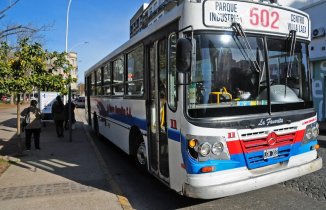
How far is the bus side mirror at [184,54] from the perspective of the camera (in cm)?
448

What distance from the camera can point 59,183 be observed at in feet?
22.9

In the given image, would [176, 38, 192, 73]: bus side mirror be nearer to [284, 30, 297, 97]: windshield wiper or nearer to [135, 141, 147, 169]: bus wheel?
[284, 30, 297, 97]: windshield wiper

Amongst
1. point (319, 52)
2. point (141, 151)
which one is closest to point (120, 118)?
point (141, 151)

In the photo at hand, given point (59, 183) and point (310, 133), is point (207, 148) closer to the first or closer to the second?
point (310, 133)

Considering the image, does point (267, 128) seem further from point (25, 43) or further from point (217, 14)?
point (25, 43)

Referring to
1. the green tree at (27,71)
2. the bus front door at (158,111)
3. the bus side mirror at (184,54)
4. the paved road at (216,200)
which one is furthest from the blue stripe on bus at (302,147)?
the green tree at (27,71)

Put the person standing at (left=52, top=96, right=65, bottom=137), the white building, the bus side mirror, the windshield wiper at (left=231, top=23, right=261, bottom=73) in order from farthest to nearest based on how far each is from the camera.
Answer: the white building → the person standing at (left=52, top=96, right=65, bottom=137) → the windshield wiper at (left=231, top=23, right=261, bottom=73) → the bus side mirror

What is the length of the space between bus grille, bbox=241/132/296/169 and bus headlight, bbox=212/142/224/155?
0.32 meters

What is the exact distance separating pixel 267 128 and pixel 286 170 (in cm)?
72

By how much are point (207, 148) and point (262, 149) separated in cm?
88

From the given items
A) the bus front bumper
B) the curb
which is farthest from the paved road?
the bus front bumper

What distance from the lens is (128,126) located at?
7930 millimetres

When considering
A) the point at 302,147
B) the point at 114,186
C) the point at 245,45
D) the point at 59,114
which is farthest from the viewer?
the point at 59,114

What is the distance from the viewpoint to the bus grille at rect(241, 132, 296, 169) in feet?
15.8
